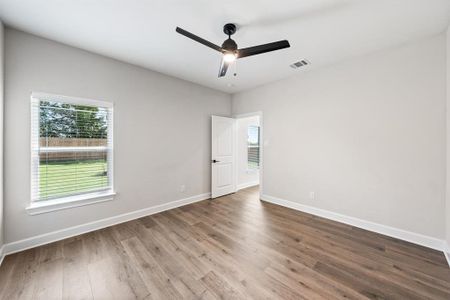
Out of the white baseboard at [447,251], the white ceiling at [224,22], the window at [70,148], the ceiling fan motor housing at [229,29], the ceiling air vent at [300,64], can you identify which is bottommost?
the white baseboard at [447,251]

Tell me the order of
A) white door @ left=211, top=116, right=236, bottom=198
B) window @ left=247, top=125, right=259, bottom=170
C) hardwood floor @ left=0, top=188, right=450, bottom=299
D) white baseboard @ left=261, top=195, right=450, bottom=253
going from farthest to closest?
window @ left=247, top=125, right=259, bottom=170 < white door @ left=211, top=116, right=236, bottom=198 < white baseboard @ left=261, top=195, right=450, bottom=253 < hardwood floor @ left=0, top=188, right=450, bottom=299

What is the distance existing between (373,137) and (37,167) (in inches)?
192

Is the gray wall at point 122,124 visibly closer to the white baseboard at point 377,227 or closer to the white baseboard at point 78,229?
the white baseboard at point 78,229

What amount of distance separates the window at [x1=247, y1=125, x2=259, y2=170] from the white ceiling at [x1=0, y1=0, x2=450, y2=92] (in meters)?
3.13

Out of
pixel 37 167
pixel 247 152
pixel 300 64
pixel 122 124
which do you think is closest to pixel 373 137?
pixel 300 64

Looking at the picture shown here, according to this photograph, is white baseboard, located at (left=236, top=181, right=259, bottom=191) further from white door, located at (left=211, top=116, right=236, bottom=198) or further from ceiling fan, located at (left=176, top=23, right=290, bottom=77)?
ceiling fan, located at (left=176, top=23, right=290, bottom=77)

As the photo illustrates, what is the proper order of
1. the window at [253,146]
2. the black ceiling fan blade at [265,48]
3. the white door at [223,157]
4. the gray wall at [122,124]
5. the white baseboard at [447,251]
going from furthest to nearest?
the window at [253,146]
the white door at [223,157]
the gray wall at [122,124]
the white baseboard at [447,251]
the black ceiling fan blade at [265,48]

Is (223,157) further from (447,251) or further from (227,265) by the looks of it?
(447,251)

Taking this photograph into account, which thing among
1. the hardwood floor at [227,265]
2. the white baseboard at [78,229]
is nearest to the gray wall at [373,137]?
the hardwood floor at [227,265]

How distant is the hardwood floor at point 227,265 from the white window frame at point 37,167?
1.62 feet

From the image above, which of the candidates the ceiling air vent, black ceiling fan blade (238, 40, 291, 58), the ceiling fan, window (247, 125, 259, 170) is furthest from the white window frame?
window (247, 125, 259, 170)

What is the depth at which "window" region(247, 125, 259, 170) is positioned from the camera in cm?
582

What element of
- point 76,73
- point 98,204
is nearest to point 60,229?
point 98,204

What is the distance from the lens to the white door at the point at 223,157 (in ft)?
14.6
